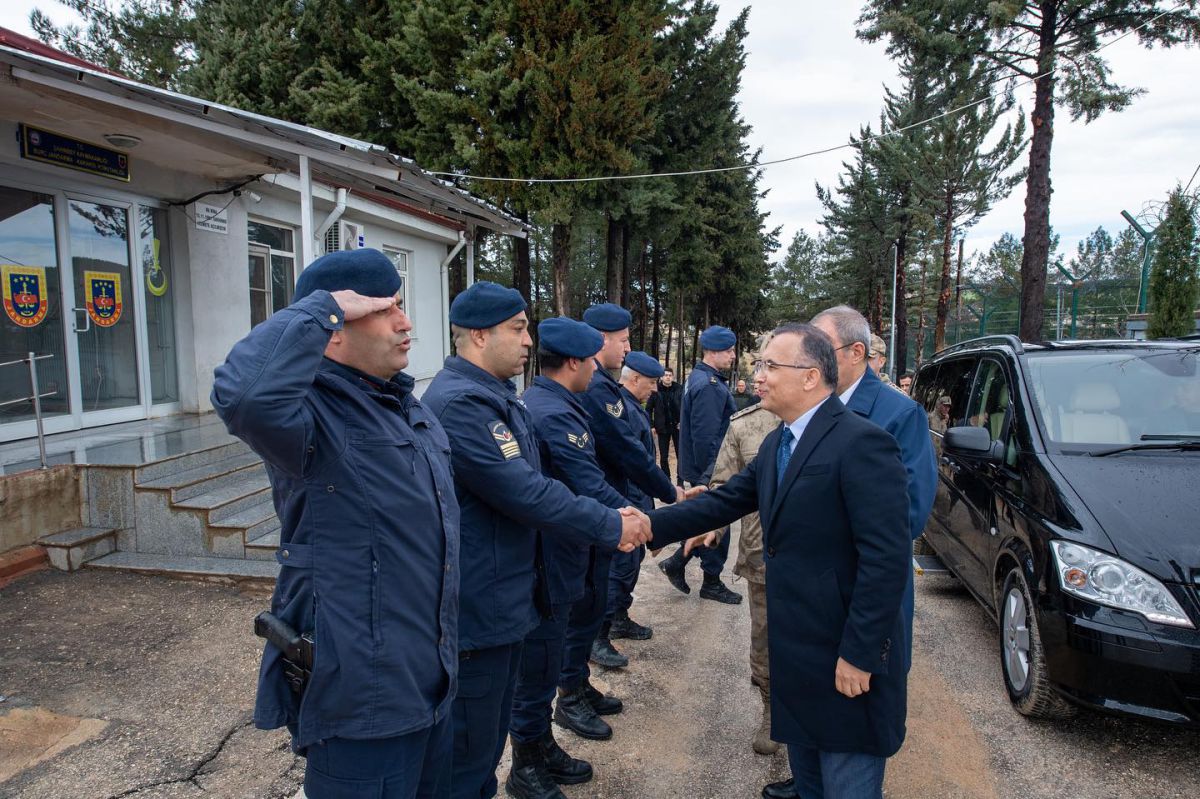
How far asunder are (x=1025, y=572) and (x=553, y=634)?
92.4 inches

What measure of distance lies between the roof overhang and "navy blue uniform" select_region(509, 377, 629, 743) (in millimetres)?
4078

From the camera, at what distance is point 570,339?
10.6 ft

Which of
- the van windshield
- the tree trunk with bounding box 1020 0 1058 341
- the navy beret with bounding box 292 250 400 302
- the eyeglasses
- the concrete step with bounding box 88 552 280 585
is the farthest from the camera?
the tree trunk with bounding box 1020 0 1058 341

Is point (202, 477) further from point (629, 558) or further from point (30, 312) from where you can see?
point (629, 558)

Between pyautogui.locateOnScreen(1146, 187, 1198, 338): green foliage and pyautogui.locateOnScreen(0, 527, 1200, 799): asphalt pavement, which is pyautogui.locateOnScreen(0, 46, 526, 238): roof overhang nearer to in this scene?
pyautogui.locateOnScreen(0, 527, 1200, 799): asphalt pavement

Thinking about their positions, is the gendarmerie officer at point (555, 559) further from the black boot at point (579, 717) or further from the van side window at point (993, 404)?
the van side window at point (993, 404)

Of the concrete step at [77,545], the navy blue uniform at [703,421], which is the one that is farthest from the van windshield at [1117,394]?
the concrete step at [77,545]

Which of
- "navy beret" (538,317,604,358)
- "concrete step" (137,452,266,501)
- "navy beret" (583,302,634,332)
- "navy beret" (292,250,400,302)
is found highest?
"navy beret" (292,250,400,302)

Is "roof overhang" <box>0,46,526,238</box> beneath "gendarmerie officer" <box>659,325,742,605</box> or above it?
above

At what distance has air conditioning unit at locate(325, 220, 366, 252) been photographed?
1081 cm

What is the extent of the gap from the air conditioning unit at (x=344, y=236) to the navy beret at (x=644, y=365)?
7218mm

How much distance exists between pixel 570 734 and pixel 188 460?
13.3 ft

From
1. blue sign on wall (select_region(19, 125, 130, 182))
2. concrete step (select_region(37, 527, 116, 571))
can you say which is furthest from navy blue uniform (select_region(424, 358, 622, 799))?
blue sign on wall (select_region(19, 125, 130, 182))

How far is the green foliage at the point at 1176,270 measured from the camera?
41.9 ft
